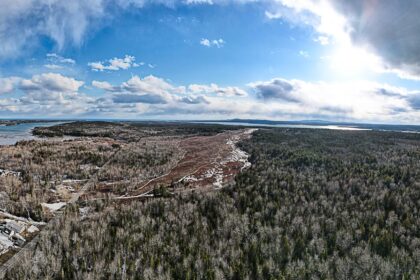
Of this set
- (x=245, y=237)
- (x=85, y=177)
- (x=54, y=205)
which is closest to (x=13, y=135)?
(x=85, y=177)

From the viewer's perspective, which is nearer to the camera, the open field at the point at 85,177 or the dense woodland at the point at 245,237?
the dense woodland at the point at 245,237

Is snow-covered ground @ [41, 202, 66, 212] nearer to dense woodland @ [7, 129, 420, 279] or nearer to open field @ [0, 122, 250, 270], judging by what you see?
open field @ [0, 122, 250, 270]

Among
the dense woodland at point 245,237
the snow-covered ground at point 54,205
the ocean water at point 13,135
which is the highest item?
the dense woodland at point 245,237

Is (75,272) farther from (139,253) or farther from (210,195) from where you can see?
(210,195)

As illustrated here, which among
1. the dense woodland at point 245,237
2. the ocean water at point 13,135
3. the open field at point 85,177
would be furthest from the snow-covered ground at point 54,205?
the ocean water at point 13,135

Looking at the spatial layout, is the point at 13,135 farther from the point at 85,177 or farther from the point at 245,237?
the point at 245,237

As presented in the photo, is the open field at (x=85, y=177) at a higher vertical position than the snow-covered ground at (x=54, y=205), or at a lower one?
higher

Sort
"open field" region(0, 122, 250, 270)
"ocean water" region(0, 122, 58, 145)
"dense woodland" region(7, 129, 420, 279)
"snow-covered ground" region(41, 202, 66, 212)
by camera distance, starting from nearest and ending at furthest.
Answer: "dense woodland" region(7, 129, 420, 279) → "open field" region(0, 122, 250, 270) → "snow-covered ground" region(41, 202, 66, 212) → "ocean water" region(0, 122, 58, 145)

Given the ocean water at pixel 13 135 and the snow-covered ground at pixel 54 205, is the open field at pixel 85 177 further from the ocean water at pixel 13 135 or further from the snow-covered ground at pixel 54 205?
the ocean water at pixel 13 135

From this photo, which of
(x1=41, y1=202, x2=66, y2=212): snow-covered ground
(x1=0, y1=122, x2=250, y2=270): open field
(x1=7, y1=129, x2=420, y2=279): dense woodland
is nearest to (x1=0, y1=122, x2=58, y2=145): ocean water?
(x1=0, y1=122, x2=250, y2=270): open field
